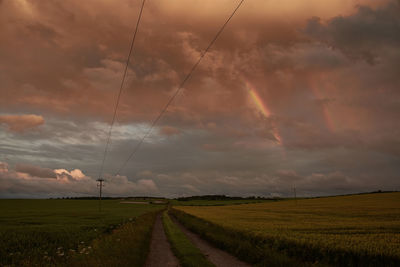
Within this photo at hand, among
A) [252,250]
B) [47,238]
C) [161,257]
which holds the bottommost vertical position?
[47,238]

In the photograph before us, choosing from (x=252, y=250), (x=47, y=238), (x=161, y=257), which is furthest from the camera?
(x=47, y=238)

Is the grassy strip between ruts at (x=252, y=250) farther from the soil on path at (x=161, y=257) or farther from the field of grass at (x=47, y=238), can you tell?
the field of grass at (x=47, y=238)

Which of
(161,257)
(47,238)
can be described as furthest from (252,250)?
(47,238)

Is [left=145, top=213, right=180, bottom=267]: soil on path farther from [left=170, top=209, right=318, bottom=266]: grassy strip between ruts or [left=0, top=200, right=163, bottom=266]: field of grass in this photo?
[left=170, top=209, right=318, bottom=266]: grassy strip between ruts

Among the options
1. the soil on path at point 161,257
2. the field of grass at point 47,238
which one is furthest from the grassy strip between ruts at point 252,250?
the field of grass at point 47,238

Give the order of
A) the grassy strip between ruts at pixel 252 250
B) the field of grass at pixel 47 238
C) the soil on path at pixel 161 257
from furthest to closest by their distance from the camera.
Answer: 1. the field of grass at pixel 47 238
2. the soil on path at pixel 161 257
3. the grassy strip between ruts at pixel 252 250

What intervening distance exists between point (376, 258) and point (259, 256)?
486 cm

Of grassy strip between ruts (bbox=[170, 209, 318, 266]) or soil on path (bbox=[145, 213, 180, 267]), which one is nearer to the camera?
grassy strip between ruts (bbox=[170, 209, 318, 266])

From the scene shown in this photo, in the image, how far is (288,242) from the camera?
14.8 meters

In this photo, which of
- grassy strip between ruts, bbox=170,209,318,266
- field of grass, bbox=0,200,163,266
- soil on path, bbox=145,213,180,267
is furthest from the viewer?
field of grass, bbox=0,200,163,266

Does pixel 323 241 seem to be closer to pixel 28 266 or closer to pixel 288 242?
pixel 288 242

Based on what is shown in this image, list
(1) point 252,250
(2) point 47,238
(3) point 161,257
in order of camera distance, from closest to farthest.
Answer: (1) point 252,250, (3) point 161,257, (2) point 47,238

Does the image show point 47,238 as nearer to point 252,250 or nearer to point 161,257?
point 161,257

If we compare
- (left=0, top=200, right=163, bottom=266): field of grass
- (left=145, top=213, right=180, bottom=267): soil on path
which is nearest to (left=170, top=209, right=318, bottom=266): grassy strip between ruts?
(left=145, top=213, right=180, bottom=267): soil on path
